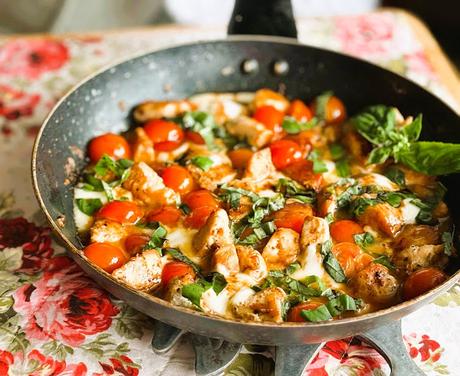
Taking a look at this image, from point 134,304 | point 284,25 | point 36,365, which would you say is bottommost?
point 36,365

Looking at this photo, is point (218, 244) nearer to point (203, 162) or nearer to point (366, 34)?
point (203, 162)

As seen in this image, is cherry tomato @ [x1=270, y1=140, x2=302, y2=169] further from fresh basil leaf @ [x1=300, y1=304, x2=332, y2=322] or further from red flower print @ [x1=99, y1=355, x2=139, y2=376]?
red flower print @ [x1=99, y1=355, x2=139, y2=376]

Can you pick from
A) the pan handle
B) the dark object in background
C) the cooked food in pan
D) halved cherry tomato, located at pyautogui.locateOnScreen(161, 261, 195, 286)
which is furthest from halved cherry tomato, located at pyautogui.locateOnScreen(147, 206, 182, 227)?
the dark object in background

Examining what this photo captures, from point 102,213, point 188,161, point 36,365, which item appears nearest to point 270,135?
point 188,161

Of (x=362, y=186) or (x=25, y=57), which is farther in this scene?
(x=25, y=57)

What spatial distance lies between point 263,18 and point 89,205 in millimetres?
1223

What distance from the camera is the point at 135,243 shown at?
2213mm

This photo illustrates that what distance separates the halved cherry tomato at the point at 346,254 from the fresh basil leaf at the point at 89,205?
89 cm

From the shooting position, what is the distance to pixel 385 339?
196cm

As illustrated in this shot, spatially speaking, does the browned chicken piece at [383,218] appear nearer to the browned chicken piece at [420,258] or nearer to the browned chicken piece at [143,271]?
the browned chicken piece at [420,258]

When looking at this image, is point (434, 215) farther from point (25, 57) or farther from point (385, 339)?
point (25, 57)

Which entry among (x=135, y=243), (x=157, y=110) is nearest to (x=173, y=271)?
(x=135, y=243)

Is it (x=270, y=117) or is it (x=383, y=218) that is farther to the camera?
(x=270, y=117)

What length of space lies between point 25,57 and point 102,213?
4.73ft
